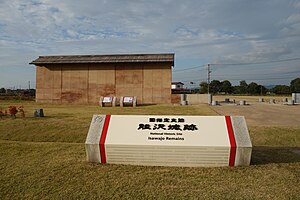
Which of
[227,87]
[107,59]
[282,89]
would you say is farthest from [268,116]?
[227,87]

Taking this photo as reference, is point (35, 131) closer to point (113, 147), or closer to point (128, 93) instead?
point (113, 147)

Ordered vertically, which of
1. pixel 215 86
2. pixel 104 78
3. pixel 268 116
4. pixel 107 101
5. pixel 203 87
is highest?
pixel 215 86

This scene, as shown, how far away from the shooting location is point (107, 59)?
82.7 ft

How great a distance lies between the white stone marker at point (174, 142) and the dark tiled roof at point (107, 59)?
1952 cm

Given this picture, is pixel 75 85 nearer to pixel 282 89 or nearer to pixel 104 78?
pixel 104 78

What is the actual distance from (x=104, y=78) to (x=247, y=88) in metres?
61.8

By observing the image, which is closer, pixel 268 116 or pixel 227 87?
pixel 268 116

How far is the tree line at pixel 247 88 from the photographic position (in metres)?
66.1

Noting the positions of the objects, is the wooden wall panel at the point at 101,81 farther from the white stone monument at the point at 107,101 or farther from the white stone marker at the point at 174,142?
the white stone marker at the point at 174,142

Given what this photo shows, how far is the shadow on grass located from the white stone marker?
750 millimetres

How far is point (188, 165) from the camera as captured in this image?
14.8ft

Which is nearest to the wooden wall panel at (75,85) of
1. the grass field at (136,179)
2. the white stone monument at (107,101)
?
the white stone monument at (107,101)

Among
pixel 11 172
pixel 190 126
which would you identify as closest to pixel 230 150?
pixel 190 126

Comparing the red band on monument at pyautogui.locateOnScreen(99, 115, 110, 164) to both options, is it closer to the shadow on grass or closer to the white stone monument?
the shadow on grass
